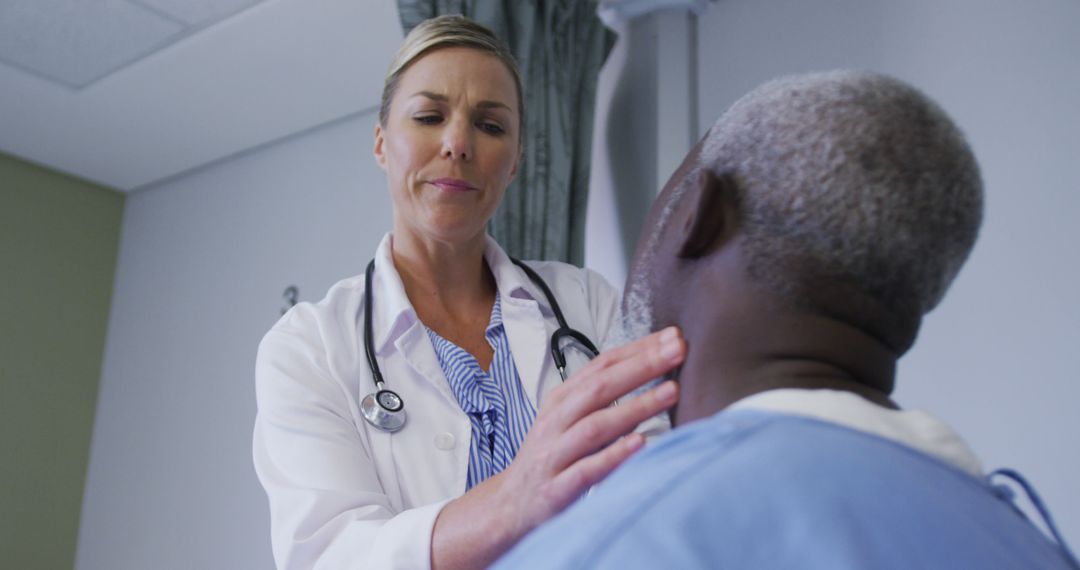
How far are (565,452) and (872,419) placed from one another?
324mm

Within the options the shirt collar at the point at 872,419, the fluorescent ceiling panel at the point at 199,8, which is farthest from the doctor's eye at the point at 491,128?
the fluorescent ceiling panel at the point at 199,8

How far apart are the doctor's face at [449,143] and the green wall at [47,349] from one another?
9.76 ft

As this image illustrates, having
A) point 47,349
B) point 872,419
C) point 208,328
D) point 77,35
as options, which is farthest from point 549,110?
point 47,349

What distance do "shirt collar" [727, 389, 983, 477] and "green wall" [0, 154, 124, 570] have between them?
3822 mm

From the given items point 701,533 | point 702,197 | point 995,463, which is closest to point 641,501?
point 701,533

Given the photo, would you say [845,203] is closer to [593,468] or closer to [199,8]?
[593,468]

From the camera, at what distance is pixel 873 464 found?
0.55 metres

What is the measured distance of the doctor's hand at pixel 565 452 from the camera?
0.78m

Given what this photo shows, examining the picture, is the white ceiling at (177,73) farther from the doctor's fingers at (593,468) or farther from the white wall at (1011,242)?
the doctor's fingers at (593,468)

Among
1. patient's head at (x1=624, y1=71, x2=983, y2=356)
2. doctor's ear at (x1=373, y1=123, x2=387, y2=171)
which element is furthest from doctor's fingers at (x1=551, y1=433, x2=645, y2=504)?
doctor's ear at (x1=373, y1=123, x2=387, y2=171)

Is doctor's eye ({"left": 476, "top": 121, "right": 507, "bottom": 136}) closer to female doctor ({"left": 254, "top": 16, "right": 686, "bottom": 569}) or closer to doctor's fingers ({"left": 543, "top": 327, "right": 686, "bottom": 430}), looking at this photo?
female doctor ({"left": 254, "top": 16, "right": 686, "bottom": 569})

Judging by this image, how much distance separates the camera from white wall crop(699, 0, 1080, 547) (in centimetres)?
193

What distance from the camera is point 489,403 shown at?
4.34ft

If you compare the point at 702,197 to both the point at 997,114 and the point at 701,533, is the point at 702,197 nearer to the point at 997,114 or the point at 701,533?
the point at 701,533
